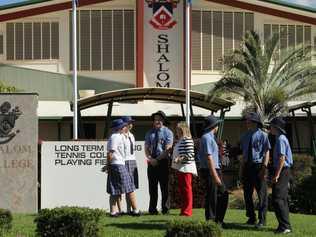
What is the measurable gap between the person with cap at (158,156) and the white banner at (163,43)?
15.5 meters

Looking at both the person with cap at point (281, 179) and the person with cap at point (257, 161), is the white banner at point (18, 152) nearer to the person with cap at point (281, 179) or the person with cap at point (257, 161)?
the person with cap at point (257, 161)

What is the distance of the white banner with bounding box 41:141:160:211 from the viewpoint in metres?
15.2

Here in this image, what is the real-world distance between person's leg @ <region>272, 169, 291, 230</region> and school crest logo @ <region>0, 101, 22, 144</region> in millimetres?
6105

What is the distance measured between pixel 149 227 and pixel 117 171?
165 cm

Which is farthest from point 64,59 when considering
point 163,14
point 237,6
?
point 237,6

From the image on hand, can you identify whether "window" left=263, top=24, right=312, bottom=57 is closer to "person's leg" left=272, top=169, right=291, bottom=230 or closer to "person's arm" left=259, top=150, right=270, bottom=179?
"person's arm" left=259, top=150, right=270, bottom=179

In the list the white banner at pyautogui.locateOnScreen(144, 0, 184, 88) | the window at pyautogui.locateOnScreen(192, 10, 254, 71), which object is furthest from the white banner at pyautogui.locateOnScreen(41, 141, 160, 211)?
the window at pyautogui.locateOnScreen(192, 10, 254, 71)

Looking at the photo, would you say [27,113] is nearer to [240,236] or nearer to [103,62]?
[240,236]

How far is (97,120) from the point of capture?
89.9 feet

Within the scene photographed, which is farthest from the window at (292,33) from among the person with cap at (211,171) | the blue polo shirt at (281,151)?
the person with cap at (211,171)

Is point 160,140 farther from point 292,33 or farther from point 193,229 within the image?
point 292,33

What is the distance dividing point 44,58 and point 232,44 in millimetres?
7328

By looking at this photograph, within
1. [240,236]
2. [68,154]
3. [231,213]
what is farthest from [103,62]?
[240,236]

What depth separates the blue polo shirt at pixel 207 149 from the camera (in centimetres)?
1083
